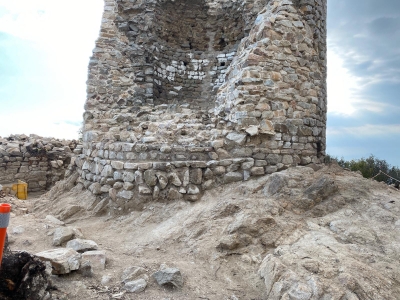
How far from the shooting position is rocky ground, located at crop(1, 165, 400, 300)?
2.75 metres

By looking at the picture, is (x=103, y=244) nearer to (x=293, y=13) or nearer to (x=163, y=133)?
(x=163, y=133)

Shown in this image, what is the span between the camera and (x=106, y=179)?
18.6 feet

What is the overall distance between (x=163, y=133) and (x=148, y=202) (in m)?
1.34

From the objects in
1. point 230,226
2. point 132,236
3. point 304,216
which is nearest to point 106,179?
point 132,236

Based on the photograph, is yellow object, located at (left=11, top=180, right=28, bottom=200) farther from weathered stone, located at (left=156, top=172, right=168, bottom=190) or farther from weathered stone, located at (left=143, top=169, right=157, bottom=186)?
weathered stone, located at (left=156, top=172, right=168, bottom=190)

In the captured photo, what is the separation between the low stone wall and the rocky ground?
5182mm

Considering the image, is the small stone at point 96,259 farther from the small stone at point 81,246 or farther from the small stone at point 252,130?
the small stone at point 252,130

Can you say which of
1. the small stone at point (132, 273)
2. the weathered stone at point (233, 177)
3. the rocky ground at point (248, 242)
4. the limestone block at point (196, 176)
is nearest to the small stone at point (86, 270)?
the rocky ground at point (248, 242)

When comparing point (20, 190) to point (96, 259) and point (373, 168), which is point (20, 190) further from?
point (373, 168)

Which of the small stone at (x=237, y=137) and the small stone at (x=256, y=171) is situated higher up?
the small stone at (x=237, y=137)

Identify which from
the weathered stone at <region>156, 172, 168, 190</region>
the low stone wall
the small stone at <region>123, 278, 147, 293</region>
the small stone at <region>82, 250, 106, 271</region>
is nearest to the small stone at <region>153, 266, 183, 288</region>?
the small stone at <region>123, 278, 147, 293</region>

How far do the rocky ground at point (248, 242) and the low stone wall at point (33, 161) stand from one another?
5.18 metres

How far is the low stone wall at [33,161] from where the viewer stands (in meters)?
9.56

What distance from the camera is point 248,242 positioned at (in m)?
3.63
